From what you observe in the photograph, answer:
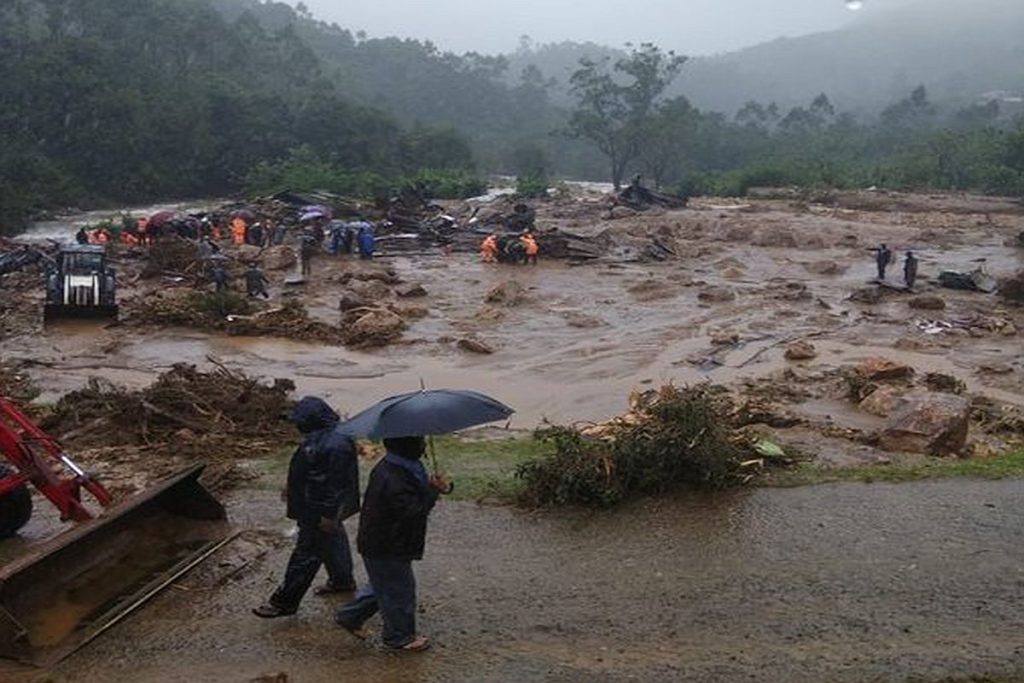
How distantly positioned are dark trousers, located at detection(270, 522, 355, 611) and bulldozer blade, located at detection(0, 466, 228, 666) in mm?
940

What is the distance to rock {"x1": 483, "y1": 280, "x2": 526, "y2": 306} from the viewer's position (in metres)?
22.5

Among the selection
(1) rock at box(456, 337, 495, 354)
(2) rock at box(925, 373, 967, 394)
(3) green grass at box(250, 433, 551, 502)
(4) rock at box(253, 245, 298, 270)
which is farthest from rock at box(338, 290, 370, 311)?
(2) rock at box(925, 373, 967, 394)

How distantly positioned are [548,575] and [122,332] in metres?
14.2

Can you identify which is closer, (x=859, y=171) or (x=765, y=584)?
(x=765, y=584)

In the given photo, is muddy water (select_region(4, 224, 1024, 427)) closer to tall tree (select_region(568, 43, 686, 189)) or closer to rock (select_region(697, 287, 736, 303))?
rock (select_region(697, 287, 736, 303))

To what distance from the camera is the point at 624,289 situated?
81.5 ft

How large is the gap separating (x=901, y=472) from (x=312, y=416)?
17.9 ft

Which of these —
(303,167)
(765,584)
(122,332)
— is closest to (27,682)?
(765,584)

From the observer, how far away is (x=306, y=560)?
577 centimetres

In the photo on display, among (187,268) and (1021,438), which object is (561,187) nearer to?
(187,268)

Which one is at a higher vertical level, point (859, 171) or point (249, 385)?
point (859, 171)

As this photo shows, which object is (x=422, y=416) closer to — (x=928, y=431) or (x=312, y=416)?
(x=312, y=416)

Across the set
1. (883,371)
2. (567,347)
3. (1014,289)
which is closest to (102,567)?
(883,371)

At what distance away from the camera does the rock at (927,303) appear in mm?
21391
